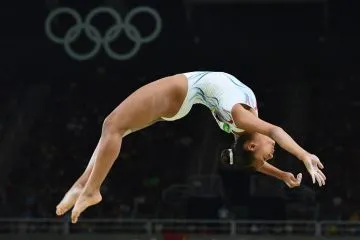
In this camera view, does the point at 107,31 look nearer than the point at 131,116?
No

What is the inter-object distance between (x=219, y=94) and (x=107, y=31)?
23.3 ft

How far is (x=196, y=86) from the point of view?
5219mm

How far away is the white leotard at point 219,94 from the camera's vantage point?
16.6 ft

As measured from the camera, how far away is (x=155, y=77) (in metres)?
12.4

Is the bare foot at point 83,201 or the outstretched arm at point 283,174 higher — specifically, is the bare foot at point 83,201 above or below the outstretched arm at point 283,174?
below

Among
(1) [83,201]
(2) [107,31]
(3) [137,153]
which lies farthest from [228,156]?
(2) [107,31]

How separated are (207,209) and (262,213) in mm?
839

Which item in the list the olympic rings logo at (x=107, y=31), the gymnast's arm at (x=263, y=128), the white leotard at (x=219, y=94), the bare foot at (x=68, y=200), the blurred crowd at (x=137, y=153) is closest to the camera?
the gymnast's arm at (x=263, y=128)

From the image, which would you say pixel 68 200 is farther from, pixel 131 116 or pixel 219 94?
pixel 219 94

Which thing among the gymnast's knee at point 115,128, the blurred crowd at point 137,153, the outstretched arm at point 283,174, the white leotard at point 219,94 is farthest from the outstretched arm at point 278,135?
the blurred crowd at point 137,153

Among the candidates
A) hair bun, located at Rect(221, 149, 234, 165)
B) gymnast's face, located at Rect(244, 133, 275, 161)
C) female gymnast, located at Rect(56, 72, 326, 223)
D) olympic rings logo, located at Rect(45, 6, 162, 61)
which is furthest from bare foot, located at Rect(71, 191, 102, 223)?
olympic rings logo, located at Rect(45, 6, 162, 61)

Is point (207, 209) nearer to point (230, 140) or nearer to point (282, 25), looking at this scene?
point (230, 140)

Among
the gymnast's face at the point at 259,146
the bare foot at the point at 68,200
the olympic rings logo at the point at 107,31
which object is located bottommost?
the bare foot at the point at 68,200

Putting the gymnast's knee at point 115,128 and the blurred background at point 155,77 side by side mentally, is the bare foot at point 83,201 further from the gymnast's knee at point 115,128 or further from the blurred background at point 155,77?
the blurred background at point 155,77
